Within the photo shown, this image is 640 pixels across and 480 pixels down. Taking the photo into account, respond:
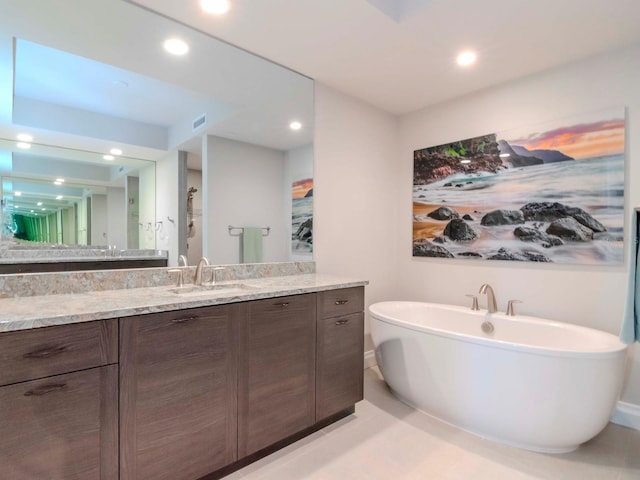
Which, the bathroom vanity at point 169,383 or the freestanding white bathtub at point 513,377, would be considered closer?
the bathroom vanity at point 169,383

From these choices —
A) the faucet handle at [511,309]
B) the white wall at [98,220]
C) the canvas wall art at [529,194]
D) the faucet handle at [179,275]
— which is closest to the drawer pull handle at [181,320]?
the faucet handle at [179,275]

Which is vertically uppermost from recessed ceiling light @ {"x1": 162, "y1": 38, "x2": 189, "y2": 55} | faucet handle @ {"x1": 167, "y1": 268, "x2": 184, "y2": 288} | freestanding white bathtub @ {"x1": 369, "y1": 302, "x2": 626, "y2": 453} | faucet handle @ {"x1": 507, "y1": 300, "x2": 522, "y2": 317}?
recessed ceiling light @ {"x1": 162, "y1": 38, "x2": 189, "y2": 55}

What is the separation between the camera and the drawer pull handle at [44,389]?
1.13m

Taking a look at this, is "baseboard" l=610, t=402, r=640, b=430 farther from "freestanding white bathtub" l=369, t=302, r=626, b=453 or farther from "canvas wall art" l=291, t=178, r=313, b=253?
"canvas wall art" l=291, t=178, r=313, b=253

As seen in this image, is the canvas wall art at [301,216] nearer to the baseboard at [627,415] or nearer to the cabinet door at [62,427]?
the cabinet door at [62,427]

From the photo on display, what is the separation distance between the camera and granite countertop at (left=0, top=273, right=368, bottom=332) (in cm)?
116

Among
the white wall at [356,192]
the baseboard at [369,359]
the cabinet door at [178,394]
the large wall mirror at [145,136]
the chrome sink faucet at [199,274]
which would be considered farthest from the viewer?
the baseboard at [369,359]

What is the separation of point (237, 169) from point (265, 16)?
0.99 metres

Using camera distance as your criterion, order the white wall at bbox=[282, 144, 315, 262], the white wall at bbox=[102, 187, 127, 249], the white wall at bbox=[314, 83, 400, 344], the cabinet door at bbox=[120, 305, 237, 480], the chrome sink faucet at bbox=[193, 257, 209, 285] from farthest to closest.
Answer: the white wall at bbox=[314, 83, 400, 344] < the white wall at bbox=[282, 144, 315, 262] < the chrome sink faucet at bbox=[193, 257, 209, 285] < the white wall at bbox=[102, 187, 127, 249] < the cabinet door at bbox=[120, 305, 237, 480]

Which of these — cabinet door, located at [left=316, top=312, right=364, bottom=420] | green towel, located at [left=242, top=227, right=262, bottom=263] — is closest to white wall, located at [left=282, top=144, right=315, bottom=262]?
green towel, located at [left=242, top=227, right=262, bottom=263]

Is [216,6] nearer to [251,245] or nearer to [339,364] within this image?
[251,245]

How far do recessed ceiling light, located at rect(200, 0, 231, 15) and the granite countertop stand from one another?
1547 mm

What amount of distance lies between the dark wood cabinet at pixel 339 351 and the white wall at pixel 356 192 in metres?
0.62

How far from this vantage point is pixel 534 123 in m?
2.56
